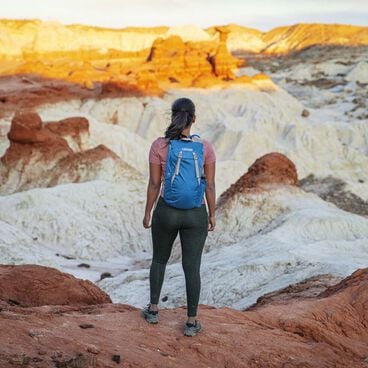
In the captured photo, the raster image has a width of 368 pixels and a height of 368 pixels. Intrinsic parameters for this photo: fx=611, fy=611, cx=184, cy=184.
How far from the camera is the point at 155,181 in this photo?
4.51 metres

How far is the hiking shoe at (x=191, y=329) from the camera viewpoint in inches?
185

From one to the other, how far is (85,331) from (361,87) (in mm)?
49011

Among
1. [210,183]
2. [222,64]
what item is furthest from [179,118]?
[222,64]

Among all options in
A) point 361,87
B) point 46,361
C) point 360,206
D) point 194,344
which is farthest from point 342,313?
point 361,87

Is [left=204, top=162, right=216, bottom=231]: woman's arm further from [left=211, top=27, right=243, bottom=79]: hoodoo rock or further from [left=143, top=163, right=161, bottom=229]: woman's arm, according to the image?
[left=211, top=27, right=243, bottom=79]: hoodoo rock

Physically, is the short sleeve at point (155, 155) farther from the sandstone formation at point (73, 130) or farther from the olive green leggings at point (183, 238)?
the sandstone formation at point (73, 130)

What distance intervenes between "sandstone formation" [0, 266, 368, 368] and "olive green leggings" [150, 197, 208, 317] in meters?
0.33

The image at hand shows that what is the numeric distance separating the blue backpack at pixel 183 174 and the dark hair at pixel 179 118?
0.07 m

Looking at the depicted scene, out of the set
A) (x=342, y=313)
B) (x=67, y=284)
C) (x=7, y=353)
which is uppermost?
(x=7, y=353)

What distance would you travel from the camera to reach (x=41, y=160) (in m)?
20.2

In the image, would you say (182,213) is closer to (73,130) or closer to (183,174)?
(183,174)

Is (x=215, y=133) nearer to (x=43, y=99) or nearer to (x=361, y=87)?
(x=43, y=99)

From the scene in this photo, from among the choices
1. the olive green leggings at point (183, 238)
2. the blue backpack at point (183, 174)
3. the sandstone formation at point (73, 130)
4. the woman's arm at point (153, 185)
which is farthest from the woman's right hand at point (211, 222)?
the sandstone formation at point (73, 130)

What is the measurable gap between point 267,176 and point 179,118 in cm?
1155
